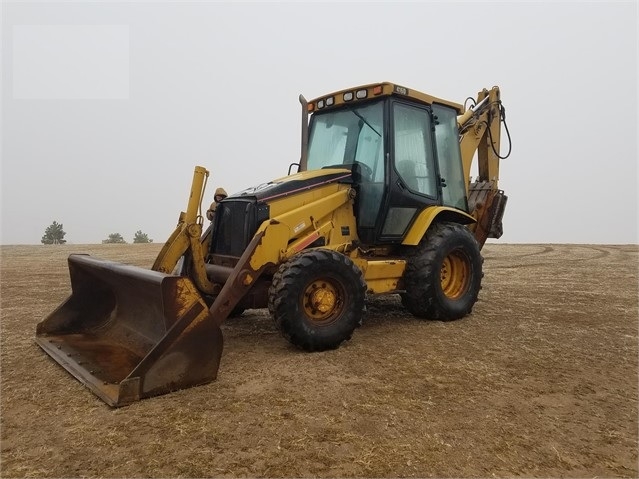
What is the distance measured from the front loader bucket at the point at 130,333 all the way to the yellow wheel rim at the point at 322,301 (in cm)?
102

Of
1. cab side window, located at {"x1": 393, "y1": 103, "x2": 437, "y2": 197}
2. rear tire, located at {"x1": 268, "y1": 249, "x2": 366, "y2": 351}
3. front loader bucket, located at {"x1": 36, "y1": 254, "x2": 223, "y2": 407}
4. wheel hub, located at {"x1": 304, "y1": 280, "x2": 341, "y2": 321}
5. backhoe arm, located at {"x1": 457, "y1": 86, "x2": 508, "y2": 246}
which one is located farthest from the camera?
backhoe arm, located at {"x1": 457, "y1": 86, "x2": 508, "y2": 246}

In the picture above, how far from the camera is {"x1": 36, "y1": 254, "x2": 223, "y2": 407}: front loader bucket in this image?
3.46 m

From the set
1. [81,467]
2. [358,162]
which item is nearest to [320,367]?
[81,467]

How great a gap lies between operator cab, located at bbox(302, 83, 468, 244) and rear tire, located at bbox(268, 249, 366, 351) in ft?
3.69

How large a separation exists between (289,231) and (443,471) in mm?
2806

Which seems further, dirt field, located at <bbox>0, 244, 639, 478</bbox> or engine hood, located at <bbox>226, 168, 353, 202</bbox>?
engine hood, located at <bbox>226, 168, 353, 202</bbox>

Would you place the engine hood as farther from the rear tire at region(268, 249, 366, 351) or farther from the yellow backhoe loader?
the rear tire at region(268, 249, 366, 351)

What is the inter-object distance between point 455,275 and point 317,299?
2436mm

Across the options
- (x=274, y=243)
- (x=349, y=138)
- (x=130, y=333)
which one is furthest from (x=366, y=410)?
(x=349, y=138)

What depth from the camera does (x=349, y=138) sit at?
5984 millimetres

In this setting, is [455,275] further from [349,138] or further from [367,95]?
[367,95]

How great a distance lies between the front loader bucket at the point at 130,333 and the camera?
3463mm

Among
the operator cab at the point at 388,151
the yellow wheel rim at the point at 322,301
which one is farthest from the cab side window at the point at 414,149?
the yellow wheel rim at the point at 322,301

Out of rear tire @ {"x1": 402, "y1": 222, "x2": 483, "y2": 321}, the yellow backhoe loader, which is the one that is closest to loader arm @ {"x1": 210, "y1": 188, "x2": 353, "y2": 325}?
the yellow backhoe loader
